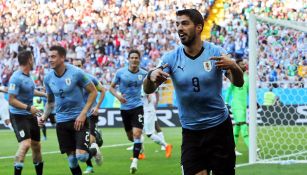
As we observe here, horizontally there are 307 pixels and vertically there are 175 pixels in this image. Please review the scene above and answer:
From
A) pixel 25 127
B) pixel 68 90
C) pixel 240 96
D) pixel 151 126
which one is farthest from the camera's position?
pixel 151 126

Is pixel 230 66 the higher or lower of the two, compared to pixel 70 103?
higher

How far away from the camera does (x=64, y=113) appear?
426 inches

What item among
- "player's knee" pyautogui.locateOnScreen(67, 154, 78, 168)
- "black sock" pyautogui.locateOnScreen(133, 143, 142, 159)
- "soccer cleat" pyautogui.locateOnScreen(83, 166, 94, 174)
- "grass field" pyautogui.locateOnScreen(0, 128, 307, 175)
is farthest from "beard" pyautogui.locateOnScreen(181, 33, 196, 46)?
"soccer cleat" pyautogui.locateOnScreen(83, 166, 94, 174)

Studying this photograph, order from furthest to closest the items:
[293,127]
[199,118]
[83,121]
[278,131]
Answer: [293,127] < [278,131] < [83,121] < [199,118]

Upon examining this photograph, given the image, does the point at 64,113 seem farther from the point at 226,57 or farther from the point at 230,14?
the point at 230,14

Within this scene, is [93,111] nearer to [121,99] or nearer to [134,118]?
[121,99]

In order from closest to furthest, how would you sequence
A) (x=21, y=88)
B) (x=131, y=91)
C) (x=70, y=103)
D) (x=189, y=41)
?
1. (x=189, y=41)
2. (x=70, y=103)
3. (x=21, y=88)
4. (x=131, y=91)

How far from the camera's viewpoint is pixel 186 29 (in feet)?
22.7

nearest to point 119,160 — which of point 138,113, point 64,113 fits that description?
point 138,113

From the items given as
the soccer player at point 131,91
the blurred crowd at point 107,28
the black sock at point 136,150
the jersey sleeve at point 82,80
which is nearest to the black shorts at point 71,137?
the jersey sleeve at point 82,80

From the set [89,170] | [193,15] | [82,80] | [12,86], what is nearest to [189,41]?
[193,15]

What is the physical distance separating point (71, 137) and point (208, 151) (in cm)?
396

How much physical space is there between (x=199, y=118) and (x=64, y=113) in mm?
4047

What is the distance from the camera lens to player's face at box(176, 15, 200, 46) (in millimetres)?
6863
